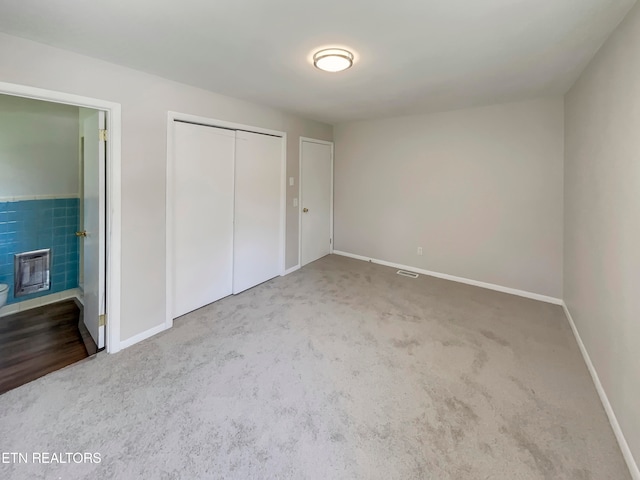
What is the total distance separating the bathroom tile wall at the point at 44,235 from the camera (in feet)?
10.5

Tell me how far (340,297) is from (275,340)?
1.16 m

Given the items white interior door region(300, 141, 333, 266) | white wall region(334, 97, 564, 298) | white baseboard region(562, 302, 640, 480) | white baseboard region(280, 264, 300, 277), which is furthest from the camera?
white interior door region(300, 141, 333, 266)

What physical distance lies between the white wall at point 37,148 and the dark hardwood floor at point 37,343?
132cm

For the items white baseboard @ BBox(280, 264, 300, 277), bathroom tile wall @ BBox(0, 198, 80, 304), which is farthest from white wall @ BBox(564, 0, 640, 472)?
bathroom tile wall @ BBox(0, 198, 80, 304)

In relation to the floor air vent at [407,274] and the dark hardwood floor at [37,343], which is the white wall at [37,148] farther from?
the floor air vent at [407,274]

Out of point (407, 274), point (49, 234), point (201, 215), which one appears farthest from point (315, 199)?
point (49, 234)

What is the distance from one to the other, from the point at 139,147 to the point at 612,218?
3.47 meters

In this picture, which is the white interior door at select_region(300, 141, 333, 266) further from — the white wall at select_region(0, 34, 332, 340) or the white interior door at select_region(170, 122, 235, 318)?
the white wall at select_region(0, 34, 332, 340)

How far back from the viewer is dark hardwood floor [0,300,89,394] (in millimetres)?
2262

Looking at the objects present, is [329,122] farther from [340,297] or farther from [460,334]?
[460,334]

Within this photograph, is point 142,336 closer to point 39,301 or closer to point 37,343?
point 37,343

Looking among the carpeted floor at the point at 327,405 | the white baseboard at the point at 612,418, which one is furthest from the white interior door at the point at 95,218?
the white baseboard at the point at 612,418

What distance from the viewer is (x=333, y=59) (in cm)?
218

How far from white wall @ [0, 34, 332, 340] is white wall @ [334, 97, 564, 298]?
2.72 m
